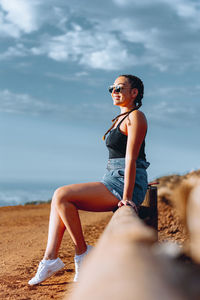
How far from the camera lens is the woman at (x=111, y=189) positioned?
3770 mm

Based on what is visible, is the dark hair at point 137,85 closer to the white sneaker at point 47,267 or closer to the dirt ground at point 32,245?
the white sneaker at point 47,267

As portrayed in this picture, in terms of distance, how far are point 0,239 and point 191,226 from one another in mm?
6900

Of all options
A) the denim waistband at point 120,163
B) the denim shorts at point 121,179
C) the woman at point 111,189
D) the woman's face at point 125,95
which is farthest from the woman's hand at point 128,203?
the woman's face at point 125,95

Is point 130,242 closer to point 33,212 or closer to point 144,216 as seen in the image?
point 144,216

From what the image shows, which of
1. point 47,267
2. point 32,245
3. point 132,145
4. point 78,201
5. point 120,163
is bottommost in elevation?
point 32,245

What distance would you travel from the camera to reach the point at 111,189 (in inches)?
152

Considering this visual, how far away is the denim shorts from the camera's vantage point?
388 centimetres

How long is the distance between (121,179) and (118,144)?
388 millimetres

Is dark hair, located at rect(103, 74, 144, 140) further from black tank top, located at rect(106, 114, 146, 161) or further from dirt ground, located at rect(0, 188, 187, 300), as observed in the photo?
dirt ground, located at rect(0, 188, 187, 300)

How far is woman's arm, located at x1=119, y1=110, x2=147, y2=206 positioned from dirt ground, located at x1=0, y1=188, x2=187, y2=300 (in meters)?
1.49

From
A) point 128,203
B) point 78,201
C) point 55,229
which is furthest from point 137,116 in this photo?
point 55,229

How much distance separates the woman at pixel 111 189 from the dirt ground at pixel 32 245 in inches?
17.4

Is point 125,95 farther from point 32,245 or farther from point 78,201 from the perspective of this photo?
point 32,245

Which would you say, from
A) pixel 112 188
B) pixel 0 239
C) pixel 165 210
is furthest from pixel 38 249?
pixel 165 210
